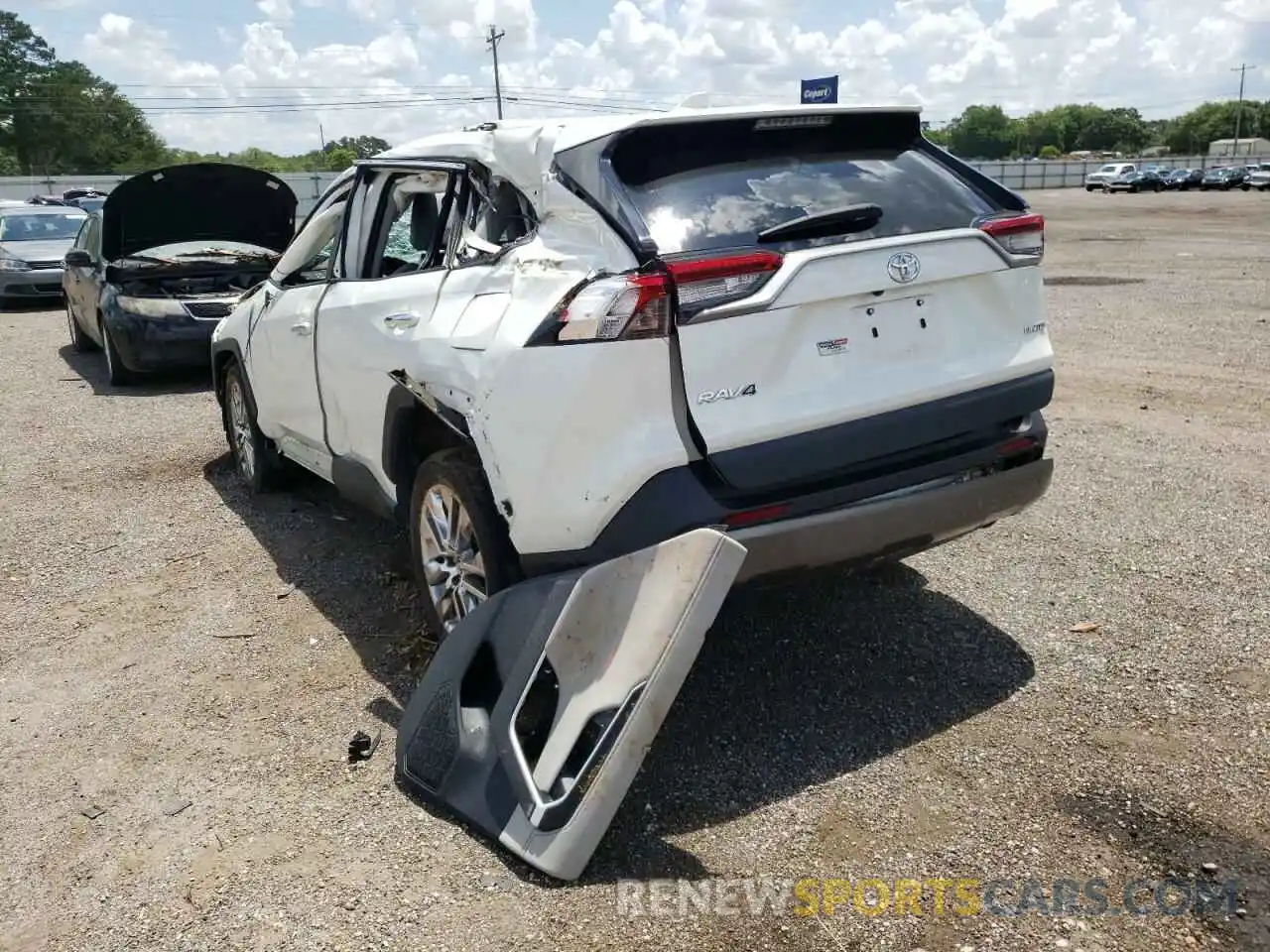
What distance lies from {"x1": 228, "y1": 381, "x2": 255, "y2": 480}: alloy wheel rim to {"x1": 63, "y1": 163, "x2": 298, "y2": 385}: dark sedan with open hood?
357 cm

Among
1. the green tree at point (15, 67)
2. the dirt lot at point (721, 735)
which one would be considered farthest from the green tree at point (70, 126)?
the dirt lot at point (721, 735)

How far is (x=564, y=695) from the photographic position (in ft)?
10.3

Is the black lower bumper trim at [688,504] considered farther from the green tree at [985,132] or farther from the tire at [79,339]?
the green tree at [985,132]

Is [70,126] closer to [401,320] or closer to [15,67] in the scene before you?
[15,67]

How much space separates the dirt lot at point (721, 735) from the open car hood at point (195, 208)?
4633mm

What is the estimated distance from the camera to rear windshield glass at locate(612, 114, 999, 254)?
3.31m

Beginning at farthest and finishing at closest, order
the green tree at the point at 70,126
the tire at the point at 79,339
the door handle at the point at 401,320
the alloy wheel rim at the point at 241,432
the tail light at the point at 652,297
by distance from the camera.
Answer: the green tree at the point at 70,126 → the tire at the point at 79,339 → the alloy wheel rim at the point at 241,432 → the door handle at the point at 401,320 → the tail light at the point at 652,297

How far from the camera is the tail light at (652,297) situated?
313cm

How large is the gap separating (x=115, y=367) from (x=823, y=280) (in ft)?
29.4

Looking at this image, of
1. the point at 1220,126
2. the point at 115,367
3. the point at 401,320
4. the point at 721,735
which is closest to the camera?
the point at 721,735

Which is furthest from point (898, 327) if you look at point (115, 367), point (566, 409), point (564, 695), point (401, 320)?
point (115, 367)

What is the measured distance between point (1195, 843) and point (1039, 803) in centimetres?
41

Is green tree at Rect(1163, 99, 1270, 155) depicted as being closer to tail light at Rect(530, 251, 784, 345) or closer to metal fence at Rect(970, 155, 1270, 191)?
metal fence at Rect(970, 155, 1270, 191)

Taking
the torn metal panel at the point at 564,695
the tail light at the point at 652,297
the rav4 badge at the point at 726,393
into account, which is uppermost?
the tail light at the point at 652,297
